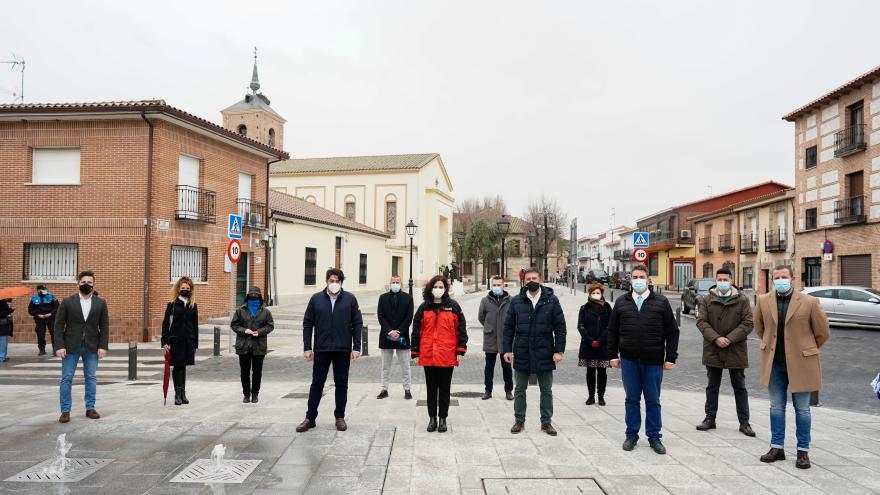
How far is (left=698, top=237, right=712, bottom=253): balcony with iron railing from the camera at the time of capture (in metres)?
44.3

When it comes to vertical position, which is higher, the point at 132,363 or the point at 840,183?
the point at 840,183

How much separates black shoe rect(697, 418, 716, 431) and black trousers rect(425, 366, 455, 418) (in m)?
2.82

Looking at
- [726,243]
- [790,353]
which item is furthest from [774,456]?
[726,243]

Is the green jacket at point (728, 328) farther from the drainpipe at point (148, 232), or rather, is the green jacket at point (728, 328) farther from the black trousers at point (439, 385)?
the drainpipe at point (148, 232)

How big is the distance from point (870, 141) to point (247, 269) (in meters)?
26.6

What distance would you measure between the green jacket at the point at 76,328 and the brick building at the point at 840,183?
28273 mm

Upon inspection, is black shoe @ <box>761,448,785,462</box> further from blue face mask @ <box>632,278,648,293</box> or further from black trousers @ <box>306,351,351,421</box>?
black trousers @ <box>306,351,351,421</box>

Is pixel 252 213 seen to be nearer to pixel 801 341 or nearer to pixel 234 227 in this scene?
pixel 234 227

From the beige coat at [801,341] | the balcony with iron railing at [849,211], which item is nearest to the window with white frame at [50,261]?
the beige coat at [801,341]

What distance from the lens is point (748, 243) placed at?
37938mm

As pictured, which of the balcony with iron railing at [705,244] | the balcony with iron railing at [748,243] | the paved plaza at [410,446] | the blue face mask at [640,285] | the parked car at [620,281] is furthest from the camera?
the balcony with iron railing at [705,244]

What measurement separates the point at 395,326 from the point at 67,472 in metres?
4.24

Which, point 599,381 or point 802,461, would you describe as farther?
point 599,381

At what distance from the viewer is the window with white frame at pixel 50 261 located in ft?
51.7
